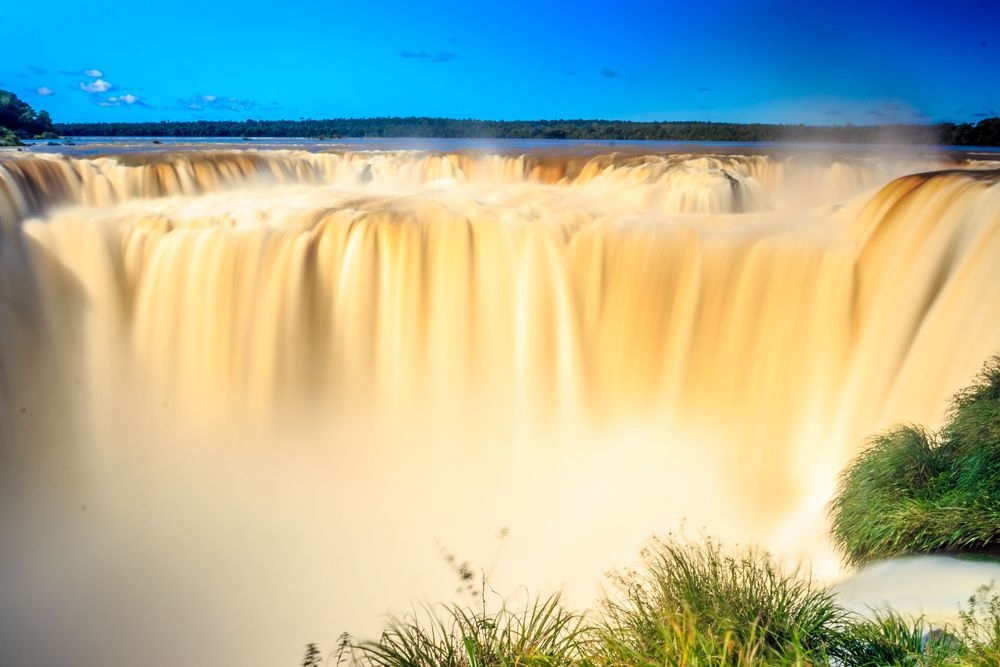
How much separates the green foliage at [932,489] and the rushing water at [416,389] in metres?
0.47

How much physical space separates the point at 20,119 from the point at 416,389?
37711 millimetres

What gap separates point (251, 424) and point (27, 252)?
4.94 metres

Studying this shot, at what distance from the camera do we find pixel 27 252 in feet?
34.3

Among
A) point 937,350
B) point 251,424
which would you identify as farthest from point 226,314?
point 937,350

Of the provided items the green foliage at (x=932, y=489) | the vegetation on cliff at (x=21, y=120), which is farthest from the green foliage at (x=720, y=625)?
the vegetation on cliff at (x=21, y=120)

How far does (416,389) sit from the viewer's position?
940 centimetres

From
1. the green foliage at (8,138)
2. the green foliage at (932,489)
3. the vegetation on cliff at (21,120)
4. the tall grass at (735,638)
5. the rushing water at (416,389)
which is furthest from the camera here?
the vegetation on cliff at (21,120)

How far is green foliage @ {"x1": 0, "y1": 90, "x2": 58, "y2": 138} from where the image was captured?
3331 cm

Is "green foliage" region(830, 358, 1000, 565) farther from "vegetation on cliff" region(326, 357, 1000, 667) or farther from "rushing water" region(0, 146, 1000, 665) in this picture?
"rushing water" region(0, 146, 1000, 665)

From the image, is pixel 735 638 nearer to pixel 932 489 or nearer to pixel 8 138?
pixel 932 489

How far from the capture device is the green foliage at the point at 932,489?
14.6ft

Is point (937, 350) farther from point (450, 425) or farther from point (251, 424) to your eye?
point (251, 424)

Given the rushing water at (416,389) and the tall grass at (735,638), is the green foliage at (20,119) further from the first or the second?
the tall grass at (735,638)

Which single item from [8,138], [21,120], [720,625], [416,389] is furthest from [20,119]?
[720,625]
